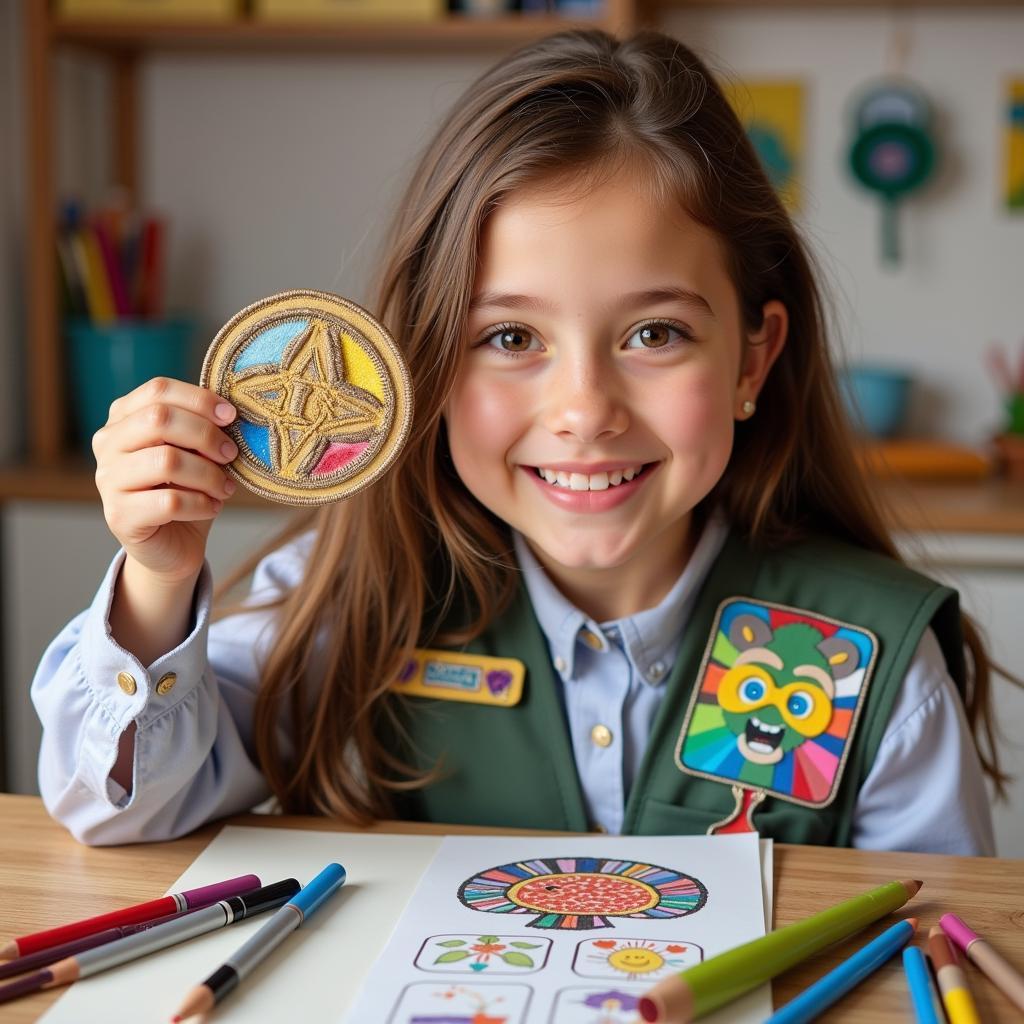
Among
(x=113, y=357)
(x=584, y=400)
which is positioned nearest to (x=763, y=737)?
(x=584, y=400)

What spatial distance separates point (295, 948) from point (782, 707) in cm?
44

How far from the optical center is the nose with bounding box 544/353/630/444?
920 mm

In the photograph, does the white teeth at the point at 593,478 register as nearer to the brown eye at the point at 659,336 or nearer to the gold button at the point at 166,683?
the brown eye at the point at 659,336

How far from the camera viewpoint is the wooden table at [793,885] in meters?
0.67

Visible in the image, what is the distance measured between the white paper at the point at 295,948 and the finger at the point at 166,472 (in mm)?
229

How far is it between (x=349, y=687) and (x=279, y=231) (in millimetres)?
1585

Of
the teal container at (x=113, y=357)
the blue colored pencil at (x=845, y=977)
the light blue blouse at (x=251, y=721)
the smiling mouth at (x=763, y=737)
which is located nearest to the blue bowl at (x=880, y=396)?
the teal container at (x=113, y=357)

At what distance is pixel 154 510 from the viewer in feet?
2.75

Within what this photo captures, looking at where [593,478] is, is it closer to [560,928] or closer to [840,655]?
[840,655]

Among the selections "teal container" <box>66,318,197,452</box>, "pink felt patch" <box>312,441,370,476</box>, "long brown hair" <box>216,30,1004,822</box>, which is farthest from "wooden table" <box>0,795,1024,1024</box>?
"teal container" <box>66,318,197,452</box>

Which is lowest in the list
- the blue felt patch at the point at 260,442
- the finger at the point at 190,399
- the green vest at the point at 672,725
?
the green vest at the point at 672,725

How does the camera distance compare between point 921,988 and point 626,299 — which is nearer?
point 921,988

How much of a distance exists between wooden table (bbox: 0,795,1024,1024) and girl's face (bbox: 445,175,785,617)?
0.26 metres

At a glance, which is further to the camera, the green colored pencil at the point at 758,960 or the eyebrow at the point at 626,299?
the eyebrow at the point at 626,299
